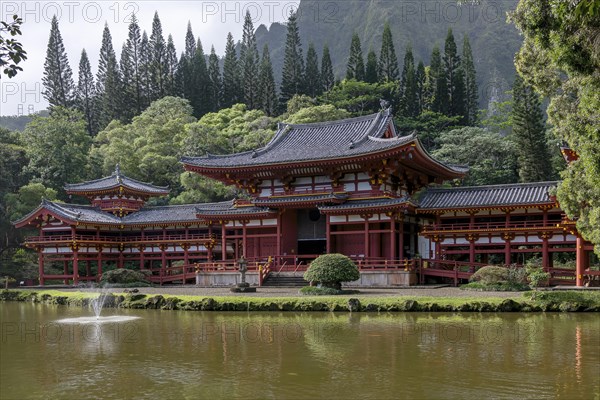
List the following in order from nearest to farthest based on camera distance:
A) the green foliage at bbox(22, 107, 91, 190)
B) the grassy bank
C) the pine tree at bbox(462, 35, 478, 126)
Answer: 1. the grassy bank
2. the green foliage at bbox(22, 107, 91, 190)
3. the pine tree at bbox(462, 35, 478, 126)

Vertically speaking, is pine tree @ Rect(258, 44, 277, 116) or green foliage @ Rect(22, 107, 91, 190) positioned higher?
pine tree @ Rect(258, 44, 277, 116)

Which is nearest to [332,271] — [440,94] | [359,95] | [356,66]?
[440,94]

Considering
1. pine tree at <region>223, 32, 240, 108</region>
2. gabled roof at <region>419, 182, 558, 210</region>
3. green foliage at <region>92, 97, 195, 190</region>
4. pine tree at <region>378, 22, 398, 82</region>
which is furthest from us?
pine tree at <region>223, 32, 240, 108</region>

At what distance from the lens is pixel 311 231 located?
37.2 meters

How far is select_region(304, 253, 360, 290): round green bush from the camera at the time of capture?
86.7 ft

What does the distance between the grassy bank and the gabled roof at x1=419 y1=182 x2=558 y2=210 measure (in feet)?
32.3

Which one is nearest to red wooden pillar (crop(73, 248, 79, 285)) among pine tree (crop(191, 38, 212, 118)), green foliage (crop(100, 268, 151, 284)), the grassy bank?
green foliage (crop(100, 268, 151, 284))

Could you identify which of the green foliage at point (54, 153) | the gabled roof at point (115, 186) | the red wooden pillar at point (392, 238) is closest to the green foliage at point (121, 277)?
the gabled roof at point (115, 186)

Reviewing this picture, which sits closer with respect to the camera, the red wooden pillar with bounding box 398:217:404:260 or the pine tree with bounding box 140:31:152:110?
the red wooden pillar with bounding box 398:217:404:260

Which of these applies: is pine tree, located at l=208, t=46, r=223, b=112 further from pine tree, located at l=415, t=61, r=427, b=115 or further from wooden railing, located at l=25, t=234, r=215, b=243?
wooden railing, located at l=25, t=234, r=215, b=243

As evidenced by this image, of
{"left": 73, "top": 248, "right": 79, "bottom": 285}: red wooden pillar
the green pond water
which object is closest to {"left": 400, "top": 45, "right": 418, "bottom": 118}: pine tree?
{"left": 73, "top": 248, "right": 79, "bottom": 285}: red wooden pillar

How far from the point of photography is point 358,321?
754 inches

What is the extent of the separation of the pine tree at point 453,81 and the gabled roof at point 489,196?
Answer: 36.3 meters

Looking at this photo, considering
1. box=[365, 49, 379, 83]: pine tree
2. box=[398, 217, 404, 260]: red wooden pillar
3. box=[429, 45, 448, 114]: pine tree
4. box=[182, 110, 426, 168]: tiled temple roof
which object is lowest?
box=[398, 217, 404, 260]: red wooden pillar
